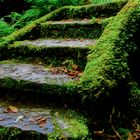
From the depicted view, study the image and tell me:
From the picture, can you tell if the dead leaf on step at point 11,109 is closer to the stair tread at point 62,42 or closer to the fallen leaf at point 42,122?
the fallen leaf at point 42,122

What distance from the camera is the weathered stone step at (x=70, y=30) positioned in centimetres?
438

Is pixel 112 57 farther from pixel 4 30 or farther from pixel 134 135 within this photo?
pixel 4 30

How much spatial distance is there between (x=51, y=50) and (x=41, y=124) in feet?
4.70

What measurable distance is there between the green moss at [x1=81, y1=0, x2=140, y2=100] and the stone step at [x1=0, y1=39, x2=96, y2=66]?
27 centimetres

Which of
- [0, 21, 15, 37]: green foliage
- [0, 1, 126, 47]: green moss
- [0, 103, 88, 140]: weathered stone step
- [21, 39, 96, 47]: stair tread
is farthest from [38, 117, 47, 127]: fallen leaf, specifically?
[0, 21, 15, 37]: green foliage

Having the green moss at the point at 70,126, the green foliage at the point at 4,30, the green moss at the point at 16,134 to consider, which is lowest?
the green moss at the point at 16,134

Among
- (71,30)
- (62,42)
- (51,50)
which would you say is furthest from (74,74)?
(71,30)

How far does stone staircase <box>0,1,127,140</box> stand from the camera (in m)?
2.64

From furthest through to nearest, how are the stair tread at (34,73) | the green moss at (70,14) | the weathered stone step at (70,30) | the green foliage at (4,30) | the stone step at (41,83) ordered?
the green foliage at (4,30) → the green moss at (70,14) → the weathered stone step at (70,30) → the stair tread at (34,73) → the stone step at (41,83)

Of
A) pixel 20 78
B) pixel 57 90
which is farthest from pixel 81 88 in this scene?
pixel 20 78

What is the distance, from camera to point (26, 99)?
3.18 metres

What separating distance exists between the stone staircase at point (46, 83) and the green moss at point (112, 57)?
0.18 m

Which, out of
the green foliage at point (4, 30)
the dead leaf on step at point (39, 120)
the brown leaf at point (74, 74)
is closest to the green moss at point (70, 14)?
the green foliage at point (4, 30)

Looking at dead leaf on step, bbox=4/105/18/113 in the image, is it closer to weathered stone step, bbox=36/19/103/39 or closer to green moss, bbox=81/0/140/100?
Answer: green moss, bbox=81/0/140/100
